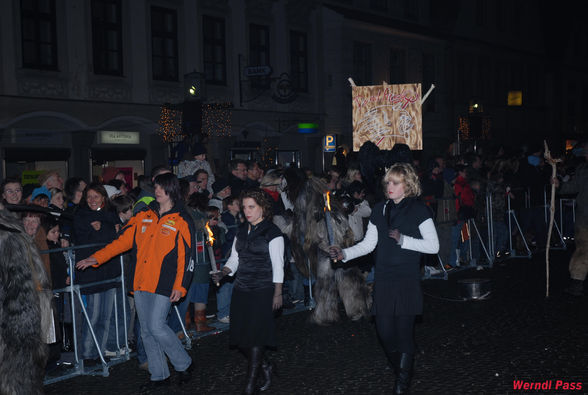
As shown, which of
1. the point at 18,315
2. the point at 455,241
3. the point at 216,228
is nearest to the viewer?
the point at 18,315

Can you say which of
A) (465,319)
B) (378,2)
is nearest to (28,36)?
(465,319)

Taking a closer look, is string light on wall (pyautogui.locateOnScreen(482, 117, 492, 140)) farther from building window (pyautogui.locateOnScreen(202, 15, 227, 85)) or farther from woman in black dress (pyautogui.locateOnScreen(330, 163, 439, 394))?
woman in black dress (pyautogui.locateOnScreen(330, 163, 439, 394))

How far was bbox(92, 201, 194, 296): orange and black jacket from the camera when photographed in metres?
6.63

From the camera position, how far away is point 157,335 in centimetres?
666

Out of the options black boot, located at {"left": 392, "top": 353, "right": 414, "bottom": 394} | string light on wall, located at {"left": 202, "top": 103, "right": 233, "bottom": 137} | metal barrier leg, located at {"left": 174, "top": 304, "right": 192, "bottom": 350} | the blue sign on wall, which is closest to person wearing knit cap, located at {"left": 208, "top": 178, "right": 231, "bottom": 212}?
metal barrier leg, located at {"left": 174, "top": 304, "right": 192, "bottom": 350}

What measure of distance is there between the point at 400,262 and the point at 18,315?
9.87ft

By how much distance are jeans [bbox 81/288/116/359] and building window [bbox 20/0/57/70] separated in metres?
12.6

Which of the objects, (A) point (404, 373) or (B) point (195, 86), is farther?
(B) point (195, 86)

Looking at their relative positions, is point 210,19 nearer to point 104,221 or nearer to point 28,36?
point 28,36

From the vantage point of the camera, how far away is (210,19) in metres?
24.0

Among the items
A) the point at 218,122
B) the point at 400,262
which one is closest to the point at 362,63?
the point at 218,122

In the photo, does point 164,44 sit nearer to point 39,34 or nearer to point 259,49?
point 259,49

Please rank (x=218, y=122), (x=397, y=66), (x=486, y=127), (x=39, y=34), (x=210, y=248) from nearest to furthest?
(x=210, y=248) < (x=39, y=34) < (x=218, y=122) < (x=397, y=66) < (x=486, y=127)

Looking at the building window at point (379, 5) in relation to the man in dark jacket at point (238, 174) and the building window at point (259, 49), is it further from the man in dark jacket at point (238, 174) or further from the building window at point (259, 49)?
the man in dark jacket at point (238, 174)
